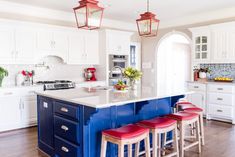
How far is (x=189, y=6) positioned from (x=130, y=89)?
9.67 feet

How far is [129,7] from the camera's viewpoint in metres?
5.34

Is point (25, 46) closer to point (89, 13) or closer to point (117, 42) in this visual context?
point (117, 42)

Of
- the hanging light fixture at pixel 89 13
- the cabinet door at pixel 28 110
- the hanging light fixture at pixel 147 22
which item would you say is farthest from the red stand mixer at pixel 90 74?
the hanging light fixture at pixel 89 13

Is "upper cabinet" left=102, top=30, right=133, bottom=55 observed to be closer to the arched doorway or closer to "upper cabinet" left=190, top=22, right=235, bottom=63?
the arched doorway

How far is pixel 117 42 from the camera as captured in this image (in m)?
6.40

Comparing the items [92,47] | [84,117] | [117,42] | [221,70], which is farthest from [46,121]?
[221,70]

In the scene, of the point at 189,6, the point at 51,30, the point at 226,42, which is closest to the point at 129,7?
the point at 189,6

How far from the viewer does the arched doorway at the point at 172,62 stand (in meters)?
7.32

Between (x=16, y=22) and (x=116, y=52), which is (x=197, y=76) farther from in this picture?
(x=16, y=22)

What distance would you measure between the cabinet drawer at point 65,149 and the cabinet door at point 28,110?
6.70ft

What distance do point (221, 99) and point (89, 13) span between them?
12.7 feet

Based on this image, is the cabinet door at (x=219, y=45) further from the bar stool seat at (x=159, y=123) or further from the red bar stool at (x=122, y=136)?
the red bar stool at (x=122, y=136)

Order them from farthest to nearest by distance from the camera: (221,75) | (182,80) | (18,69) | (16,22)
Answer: (182,80) < (221,75) < (18,69) < (16,22)

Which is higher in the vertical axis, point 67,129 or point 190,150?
point 67,129
